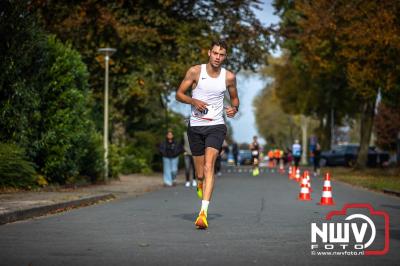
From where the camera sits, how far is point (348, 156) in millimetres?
59312

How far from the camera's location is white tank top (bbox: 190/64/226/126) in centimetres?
1084

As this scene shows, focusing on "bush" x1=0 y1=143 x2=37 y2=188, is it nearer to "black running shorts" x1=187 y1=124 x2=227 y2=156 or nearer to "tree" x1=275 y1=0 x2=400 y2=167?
"black running shorts" x1=187 y1=124 x2=227 y2=156

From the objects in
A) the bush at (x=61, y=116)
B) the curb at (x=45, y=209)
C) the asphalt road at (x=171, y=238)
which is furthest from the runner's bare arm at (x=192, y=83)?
the bush at (x=61, y=116)

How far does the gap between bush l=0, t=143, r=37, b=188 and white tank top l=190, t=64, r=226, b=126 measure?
7.81 meters

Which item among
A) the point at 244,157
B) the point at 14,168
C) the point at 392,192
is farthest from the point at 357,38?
the point at 244,157

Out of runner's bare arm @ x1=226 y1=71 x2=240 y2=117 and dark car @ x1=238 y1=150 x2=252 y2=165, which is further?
dark car @ x1=238 y1=150 x2=252 y2=165

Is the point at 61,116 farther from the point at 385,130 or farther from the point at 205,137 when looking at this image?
the point at 385,130

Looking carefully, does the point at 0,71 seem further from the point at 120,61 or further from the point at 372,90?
the point at 372,90

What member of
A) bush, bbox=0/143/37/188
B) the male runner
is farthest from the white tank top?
bush, bbox=0/143/37/188

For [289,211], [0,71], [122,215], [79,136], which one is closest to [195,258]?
[122,215]

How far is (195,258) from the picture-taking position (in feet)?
25.1

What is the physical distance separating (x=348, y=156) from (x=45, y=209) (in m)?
47.3

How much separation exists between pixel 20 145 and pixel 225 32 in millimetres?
16354

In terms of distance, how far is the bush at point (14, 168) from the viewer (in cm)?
1781
